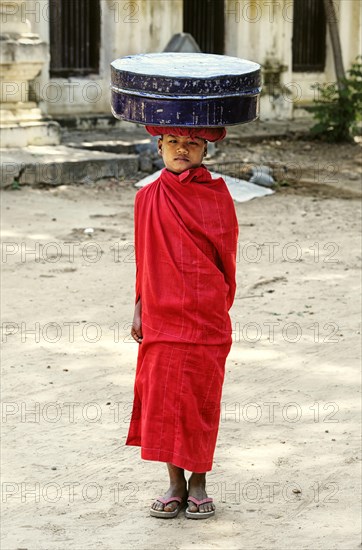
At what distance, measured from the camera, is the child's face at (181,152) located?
385 centimetres

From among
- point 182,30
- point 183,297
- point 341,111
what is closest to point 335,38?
point 341,111

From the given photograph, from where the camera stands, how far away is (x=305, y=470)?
451 centimetres

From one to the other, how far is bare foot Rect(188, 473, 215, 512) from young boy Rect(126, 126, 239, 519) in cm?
12

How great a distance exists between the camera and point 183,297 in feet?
12.7

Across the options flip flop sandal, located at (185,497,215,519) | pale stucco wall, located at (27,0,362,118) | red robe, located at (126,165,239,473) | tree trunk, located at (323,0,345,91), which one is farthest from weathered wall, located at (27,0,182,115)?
flip flop sandal, located at (185,497,215,519)

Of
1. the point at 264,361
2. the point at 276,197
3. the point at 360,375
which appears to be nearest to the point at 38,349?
the point at 264,361

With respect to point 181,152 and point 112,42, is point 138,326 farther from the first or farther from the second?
point 112,42

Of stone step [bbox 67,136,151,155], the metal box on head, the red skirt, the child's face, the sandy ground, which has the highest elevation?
the metal box on head

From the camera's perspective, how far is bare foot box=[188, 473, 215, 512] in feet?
13.3

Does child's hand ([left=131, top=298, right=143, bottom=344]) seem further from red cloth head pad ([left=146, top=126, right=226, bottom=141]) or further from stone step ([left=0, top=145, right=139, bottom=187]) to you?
stone step ([left=0, top=145, right=139, bottom=187])

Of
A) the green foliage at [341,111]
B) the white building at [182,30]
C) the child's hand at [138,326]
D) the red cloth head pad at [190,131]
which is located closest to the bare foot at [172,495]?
the child's hand at [138,326]

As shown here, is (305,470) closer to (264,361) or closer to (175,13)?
(264,361)

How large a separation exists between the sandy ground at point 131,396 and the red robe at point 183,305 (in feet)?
1.28

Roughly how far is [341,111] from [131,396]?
9434 millimetres
